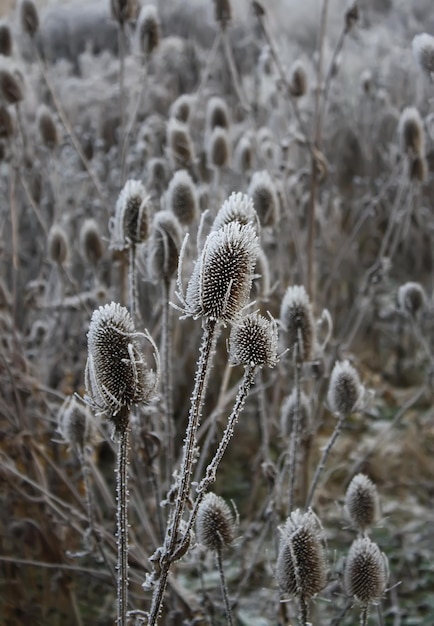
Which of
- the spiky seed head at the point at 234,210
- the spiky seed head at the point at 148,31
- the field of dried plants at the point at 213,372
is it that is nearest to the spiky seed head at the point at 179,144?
the field of dried plants at the point at 213,372

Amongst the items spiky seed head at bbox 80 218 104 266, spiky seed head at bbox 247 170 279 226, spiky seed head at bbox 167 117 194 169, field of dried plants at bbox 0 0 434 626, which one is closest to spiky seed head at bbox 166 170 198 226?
field of dried plants at bbox 0 0 434 626

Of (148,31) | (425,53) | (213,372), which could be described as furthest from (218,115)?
(213,372)

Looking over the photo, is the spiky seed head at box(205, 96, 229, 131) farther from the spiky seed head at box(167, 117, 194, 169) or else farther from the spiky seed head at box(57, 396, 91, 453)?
the spiky seed head at box(57, 396, 91, 453)

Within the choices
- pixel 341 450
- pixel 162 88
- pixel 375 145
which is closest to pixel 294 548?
pixel 341 450

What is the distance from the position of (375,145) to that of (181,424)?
224 cm

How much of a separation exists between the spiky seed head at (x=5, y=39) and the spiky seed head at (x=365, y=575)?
1.49m

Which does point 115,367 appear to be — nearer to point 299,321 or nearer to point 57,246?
point 299,321

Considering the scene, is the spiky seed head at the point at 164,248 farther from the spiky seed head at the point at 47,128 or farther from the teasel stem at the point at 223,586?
the spiky seed head at the point at 47,128

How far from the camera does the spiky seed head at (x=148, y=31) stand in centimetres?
170

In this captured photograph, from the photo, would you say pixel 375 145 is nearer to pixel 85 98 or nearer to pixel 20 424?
pixel 85 98

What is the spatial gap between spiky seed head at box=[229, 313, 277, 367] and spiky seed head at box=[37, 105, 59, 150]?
1.32 metres

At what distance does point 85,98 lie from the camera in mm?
4199

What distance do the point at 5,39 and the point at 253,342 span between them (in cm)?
140

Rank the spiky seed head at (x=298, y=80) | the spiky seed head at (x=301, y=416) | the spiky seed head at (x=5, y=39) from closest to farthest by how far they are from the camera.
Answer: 1. the spiky seed head at (x=301, y=416)
2. the spiky seed head at (x=5, y=39)
3. the spiky seed head at (x=298, y=80)
